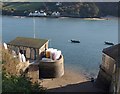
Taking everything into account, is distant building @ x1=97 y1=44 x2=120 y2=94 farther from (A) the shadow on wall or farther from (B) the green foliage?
(B) the green foliage

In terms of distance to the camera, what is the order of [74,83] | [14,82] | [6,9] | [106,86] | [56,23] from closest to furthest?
[14,82] < [106,86] < [74,83] < [56,23] < [6,9]

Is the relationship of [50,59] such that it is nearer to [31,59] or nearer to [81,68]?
[31,59]

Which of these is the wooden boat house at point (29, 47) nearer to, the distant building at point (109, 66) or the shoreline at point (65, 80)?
the shoreline at point (65, 80)

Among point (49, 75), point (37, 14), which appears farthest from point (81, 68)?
point (37, 14)

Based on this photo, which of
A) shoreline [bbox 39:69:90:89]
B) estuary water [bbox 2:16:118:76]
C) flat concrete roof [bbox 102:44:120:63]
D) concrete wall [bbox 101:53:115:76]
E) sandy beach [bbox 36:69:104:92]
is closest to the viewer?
flat concrete roof [bbox 102:44:120:63]

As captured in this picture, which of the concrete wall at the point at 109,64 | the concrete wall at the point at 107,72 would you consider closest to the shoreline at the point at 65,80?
the concrete wall at the point at 107,72

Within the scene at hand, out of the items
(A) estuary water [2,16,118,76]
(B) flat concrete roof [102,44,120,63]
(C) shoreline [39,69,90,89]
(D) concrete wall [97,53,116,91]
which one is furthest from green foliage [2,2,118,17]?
(B) flat concrete roof [102,44,120,63]

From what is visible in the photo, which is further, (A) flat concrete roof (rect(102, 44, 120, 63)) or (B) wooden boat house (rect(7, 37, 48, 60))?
(B) wooden boat house (rect(7, 37, 48, 60))
